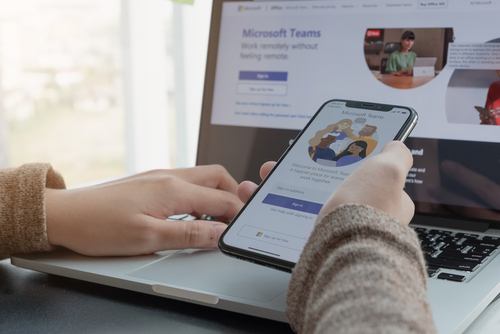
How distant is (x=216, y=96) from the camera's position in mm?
723

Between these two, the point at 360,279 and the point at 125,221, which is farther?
the point at 125,221

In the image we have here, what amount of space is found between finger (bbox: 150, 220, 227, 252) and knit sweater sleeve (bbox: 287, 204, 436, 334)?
0.64 ft

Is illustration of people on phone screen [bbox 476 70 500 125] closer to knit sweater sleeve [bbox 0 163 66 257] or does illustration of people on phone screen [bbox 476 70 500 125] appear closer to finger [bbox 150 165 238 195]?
finger [bbox 150 165 238 195]

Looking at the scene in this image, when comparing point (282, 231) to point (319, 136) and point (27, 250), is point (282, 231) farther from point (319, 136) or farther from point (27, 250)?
point (27, 250)

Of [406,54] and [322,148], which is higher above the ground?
[406,54]

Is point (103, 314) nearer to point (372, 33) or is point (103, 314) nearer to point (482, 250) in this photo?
point (482, 250)

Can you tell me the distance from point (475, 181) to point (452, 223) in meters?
0.07

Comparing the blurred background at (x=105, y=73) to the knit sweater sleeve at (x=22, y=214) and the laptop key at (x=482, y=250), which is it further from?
the laptop key at (x=482, y=250)

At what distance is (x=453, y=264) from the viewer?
40 centimetres

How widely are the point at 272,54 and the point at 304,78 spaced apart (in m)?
0.07

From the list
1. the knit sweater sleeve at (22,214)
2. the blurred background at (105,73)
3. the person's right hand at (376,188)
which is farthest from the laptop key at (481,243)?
the blurred background at (105,73)

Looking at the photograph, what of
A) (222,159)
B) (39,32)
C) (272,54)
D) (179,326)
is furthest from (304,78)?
(39,32)

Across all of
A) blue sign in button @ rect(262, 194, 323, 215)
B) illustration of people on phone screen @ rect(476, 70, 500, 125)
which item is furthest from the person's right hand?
illustration of people on phone screen @ rect(476, 70, 500, 125)

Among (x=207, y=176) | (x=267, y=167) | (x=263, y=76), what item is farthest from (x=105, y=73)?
(x=267, y=167)
